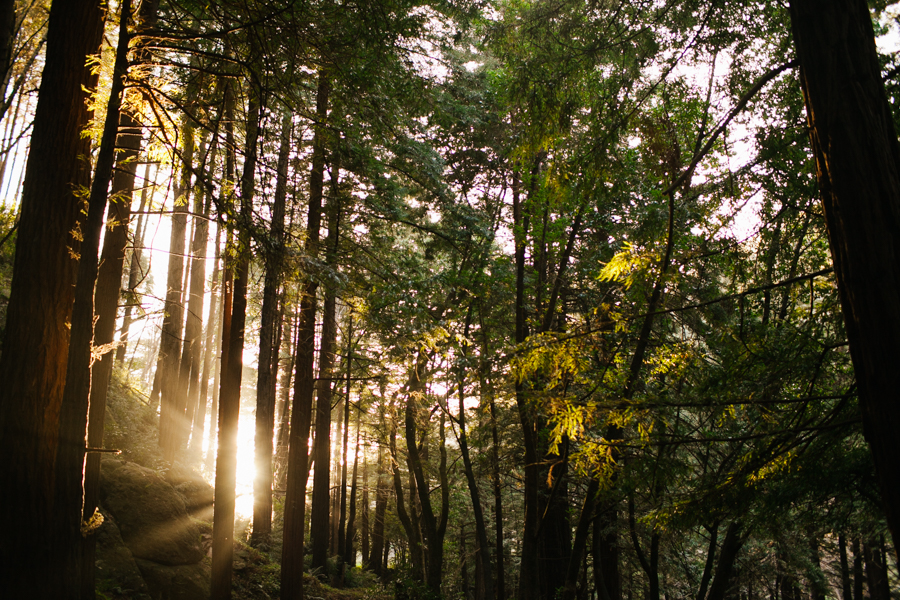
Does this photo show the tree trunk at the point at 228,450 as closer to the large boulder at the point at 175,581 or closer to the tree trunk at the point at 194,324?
the large boulder at the point at 175,581

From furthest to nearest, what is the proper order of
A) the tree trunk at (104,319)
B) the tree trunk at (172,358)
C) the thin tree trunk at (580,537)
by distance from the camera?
the tree trunk at (172,358) → the tree trunk at (104,319) → the thin tree trunk at (580,537)

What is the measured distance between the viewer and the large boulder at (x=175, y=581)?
830 centimetres

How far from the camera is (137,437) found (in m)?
13.6

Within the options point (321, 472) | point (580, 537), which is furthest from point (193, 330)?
point (580, 537)

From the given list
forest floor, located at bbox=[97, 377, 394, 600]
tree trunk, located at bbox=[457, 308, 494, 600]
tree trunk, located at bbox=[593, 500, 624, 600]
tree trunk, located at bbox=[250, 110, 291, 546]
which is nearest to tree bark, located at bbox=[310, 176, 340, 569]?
forest floor, located at bbox=[97, 377, 394, 600]

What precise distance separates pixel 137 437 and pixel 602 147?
1402 cm

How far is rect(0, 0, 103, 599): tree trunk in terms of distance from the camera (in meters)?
4.14

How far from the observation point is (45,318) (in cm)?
444

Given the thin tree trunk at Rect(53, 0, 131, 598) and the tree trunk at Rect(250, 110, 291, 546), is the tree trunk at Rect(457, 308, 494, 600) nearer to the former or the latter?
the tree trunk at Rect(250, 110, 291, 546)

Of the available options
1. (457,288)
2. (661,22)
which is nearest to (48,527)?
(661,22)

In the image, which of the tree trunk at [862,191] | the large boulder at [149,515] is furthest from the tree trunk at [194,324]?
the tree trunk at [862,191]

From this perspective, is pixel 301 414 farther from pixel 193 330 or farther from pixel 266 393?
pixel 193 330

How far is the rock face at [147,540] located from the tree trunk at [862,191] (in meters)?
9.36

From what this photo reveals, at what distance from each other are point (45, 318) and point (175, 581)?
6.28 meters
